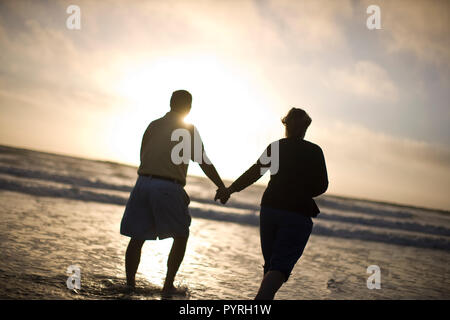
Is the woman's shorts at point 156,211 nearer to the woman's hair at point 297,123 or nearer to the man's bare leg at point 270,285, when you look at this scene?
the man's bare leg at point 270,285

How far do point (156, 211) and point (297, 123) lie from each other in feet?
5.01

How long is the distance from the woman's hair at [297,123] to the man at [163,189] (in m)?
0.95

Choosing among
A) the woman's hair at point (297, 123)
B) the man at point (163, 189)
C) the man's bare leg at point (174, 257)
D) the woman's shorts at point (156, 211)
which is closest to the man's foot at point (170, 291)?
the man's bare leg at point (174, 257)

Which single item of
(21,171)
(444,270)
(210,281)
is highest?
(21,171)

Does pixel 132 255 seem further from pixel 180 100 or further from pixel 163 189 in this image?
pixel 180 100

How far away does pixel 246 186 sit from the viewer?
3.43 meters

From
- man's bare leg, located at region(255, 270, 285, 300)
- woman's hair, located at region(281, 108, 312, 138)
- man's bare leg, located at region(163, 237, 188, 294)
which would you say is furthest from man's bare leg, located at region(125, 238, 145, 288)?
woman's hair, located at region(281, 108, 312, 138)

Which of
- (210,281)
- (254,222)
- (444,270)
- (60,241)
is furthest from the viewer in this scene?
(254,222)

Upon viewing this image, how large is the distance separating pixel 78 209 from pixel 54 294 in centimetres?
701

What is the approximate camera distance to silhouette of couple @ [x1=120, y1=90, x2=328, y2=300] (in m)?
2.94
